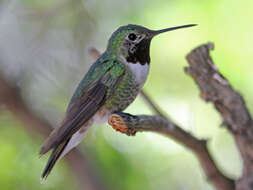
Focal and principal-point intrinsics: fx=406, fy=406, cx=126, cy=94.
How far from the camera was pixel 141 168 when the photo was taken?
217 inches

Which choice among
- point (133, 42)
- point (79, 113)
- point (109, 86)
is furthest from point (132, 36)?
point (79, 113)

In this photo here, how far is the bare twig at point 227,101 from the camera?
152 inches

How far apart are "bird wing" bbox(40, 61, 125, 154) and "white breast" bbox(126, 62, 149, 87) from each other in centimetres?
10

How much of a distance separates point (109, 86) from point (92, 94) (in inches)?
7.4

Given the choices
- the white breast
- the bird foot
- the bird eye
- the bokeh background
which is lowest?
the bokeh background

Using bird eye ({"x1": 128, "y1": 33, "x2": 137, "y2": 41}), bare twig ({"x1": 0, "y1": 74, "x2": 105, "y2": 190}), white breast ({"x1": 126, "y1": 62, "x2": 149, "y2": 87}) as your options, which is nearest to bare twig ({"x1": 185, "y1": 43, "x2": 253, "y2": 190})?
white breast ({"x1": 126, "y1": 62, "x2": 149, "y2": 87})

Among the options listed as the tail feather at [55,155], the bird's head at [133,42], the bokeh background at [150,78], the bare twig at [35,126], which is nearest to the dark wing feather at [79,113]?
the tail feather at [55,155]

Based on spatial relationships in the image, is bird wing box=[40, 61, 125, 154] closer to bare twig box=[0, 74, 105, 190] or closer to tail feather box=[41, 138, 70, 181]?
tail feather box=[41, 138, 70, 181]

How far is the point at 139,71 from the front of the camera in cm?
405

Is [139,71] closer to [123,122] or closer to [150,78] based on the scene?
[123,122]

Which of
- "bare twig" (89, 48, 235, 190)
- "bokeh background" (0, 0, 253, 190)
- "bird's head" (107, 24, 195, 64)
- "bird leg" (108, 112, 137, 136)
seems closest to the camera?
"bird leg" (108, 112, 137, 136)

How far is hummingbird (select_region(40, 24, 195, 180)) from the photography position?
3811 mm

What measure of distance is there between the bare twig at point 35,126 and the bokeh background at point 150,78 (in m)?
0.27

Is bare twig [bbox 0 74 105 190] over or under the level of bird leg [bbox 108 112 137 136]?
under
